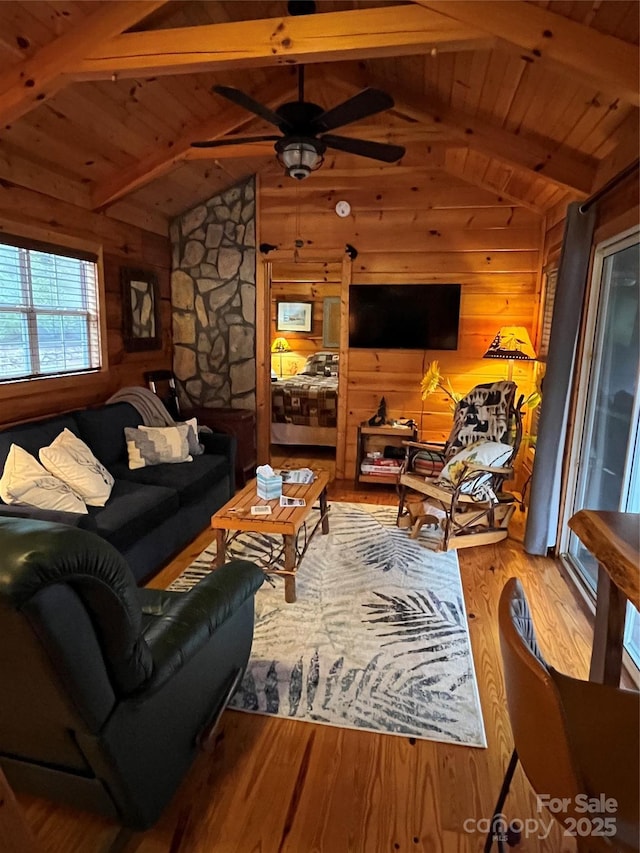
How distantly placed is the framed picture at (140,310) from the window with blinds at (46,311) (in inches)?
15.6

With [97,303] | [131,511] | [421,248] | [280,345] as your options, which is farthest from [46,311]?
[280,345]

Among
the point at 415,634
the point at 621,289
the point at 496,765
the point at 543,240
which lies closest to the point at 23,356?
the point at 415,634

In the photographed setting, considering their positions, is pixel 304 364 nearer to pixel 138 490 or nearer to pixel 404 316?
pixel 404 316

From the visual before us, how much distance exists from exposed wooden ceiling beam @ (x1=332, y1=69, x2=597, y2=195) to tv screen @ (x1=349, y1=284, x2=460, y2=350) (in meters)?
1.51

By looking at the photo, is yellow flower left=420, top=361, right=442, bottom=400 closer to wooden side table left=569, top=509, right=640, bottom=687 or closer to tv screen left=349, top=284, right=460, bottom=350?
tv screen left=349, top=284, right=460, bottom=350

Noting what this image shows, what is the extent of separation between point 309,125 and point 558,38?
45.7 inches

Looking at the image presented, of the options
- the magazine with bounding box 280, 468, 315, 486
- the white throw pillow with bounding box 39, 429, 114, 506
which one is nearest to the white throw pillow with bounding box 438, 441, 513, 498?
the magazine with bounding box 280, 468, 315, 486

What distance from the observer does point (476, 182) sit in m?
4.62

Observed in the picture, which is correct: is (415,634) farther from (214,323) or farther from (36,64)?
(214,323)

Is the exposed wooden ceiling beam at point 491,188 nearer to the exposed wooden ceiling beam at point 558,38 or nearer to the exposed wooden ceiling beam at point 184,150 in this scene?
the exposed wooden ceiling beam at point 184,150

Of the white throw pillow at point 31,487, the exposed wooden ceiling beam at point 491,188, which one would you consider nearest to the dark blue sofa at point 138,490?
the white throw pillow at point 31,487

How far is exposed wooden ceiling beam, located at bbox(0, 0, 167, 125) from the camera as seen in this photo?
8.25 ft

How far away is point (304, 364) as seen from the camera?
27.1ft

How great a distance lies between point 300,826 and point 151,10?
3498mm
